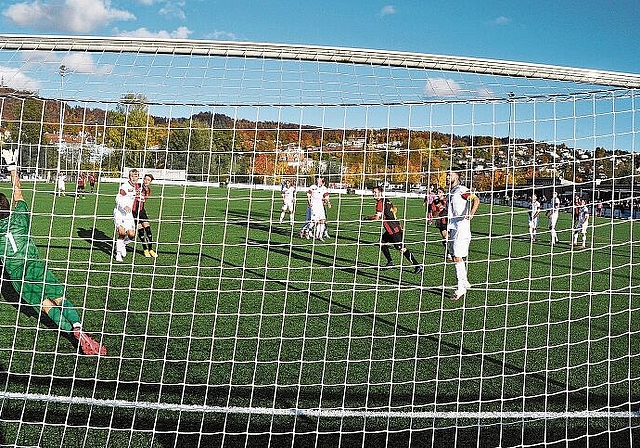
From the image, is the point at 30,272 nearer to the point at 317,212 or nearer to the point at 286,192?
the point at 286,192

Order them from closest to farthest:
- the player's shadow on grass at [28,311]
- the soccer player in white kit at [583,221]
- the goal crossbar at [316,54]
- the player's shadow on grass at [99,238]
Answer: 1. the goal crossbar at [316,54]
2. the soccer player in white kit at [583,221]
3. the player's shadow on grass at [28,311]
4. the player's shadow on grass at [99,238]

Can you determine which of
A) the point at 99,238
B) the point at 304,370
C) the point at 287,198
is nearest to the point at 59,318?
the point at 304,370

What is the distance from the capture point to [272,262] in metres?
12.2

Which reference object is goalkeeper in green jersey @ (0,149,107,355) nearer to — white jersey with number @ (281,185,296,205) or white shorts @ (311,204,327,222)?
white jersey with number @ (281,185,296,205)

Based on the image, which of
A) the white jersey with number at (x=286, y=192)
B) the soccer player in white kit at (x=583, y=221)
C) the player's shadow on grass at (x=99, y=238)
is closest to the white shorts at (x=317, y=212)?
the white jersey with number at (x=286, y=192)

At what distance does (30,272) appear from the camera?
5168mm

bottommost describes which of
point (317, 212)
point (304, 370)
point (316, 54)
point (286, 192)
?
point (304, 370)

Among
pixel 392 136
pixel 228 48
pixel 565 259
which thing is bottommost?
pixel 565 259

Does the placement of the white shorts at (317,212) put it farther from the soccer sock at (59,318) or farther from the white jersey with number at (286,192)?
the soccer sock at (59,318)

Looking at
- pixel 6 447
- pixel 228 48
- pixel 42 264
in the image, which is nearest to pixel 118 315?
pixel 42 264

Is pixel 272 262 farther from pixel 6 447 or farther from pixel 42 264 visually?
pixel 6 447

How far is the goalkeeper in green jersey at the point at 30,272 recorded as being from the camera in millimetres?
5074

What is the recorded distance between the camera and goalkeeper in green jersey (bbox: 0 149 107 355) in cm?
507

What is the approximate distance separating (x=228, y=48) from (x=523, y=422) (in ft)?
10.6
